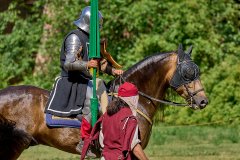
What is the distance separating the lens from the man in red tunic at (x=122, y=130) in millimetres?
7406

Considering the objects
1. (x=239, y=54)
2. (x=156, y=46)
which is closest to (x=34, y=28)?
(x=156, y=46)

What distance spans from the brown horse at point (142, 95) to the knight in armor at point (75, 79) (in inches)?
9.9

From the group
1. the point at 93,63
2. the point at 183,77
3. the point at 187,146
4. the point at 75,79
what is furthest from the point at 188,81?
the point at 187,146

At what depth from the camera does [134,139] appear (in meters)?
7.41

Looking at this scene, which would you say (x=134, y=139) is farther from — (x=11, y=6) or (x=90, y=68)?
(x=11, y=6)

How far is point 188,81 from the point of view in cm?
1040

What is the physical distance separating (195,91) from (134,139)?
3.17m

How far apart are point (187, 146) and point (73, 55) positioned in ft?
24.7

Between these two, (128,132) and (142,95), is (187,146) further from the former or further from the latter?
(128,132)

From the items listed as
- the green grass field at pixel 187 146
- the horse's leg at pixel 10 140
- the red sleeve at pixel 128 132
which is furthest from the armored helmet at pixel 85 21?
the green grass field at pixel 187 146

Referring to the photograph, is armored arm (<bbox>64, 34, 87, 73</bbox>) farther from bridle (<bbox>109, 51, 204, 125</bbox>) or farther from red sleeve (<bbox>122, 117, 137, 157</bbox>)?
red sleeve (<bbox>122, 117, 137, 157</bbox>)

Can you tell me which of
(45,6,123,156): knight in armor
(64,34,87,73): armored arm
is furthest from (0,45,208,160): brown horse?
(64,34,87,73): armored arm

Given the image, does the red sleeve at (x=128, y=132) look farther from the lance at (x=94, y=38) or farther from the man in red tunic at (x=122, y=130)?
the lance at (x=94, y=38)

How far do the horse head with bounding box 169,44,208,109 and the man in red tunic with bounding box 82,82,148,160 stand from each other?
2.81 metres
